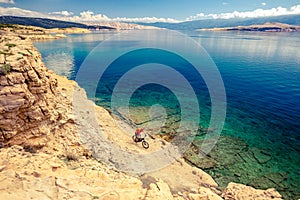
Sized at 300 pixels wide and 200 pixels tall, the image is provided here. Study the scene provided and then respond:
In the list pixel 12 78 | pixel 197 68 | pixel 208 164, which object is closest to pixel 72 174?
pixel 12 78

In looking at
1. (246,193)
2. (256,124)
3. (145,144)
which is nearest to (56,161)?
(145,144)

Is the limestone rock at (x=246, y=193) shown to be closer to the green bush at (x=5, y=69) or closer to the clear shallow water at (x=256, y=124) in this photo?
the clear shallow water at (x=256, y=124)

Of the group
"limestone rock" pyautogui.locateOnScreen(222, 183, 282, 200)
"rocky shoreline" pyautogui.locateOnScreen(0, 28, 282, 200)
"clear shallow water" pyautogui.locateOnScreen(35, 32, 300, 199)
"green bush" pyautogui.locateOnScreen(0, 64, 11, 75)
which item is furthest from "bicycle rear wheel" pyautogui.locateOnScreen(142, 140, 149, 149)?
"green bush" pyautogui.locateOnScreen(0, 64, 11, 75)

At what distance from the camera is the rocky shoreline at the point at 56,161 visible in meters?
8.52

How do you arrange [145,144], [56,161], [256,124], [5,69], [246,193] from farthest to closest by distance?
[256,124], [145,144], [246,193], [5,69], [56,161]

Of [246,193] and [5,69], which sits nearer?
[5,69]

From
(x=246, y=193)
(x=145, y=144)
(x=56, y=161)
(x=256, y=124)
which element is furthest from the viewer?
(x=256, y=124)

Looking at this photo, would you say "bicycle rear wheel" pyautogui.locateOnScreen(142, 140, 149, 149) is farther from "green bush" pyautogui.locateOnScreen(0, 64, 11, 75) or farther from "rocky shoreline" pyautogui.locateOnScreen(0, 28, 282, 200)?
"green bush" pyautogui.locateOnScreen(0, 64, 11, 75)

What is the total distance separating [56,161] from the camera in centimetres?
1077

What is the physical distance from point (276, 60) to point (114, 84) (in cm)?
5216

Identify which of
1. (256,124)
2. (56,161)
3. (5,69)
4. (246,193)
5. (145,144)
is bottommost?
(246,193)

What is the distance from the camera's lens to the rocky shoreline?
852 cm

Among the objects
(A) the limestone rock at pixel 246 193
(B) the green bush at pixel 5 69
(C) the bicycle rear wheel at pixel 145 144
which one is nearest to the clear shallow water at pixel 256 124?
(A) the limestone rock at pixel 246 193

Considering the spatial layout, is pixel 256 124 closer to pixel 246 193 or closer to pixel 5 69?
pixel 246 193
